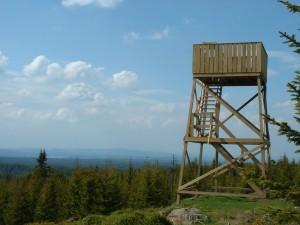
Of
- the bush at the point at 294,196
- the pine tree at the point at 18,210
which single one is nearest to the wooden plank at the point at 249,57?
the bush at the point at 294,196

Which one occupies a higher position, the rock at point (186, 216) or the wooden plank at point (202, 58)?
the wooden plank at point (202, 58)

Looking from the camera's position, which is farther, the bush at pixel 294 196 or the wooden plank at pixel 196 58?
the wooden plank at pixel 196 58

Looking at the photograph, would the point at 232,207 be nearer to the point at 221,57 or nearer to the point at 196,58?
the point at 221,57

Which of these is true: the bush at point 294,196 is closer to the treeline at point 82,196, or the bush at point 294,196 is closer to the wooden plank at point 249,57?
the wooden plank at point 249,57

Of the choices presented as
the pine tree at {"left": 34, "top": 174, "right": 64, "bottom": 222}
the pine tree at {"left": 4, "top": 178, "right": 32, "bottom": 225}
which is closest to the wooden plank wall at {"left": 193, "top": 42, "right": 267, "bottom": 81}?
the pine tree at {"left": 34, "top": 174, "right": 64, "bottom": 222}

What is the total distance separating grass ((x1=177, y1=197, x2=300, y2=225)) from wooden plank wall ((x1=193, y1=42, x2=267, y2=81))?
6222 mm

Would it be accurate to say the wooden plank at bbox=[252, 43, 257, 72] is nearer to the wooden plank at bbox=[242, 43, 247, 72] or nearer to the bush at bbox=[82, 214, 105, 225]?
the wooden plank at bbox=[242, 43, 247, 72]

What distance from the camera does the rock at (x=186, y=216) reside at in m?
16.4

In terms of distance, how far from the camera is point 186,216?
1666 centimetres

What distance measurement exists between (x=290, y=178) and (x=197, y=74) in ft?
117

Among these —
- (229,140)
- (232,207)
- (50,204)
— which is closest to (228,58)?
(229,140)

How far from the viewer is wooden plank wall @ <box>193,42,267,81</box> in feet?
64.5

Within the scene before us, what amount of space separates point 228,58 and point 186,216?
26.5ft

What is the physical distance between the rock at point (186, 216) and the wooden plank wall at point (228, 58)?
6949 mm
